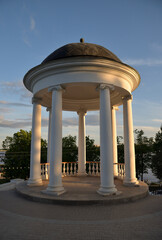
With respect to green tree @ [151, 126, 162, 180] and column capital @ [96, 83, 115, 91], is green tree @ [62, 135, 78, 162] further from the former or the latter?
column capital @ [96, 83, 115, 91]

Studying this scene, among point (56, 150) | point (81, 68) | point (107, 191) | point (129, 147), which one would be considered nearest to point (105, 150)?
point (107, 191)

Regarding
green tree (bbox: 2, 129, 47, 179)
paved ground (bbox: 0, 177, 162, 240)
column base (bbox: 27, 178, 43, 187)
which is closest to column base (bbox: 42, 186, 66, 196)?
paved ground (bbox: 0, 177, 162, 240)

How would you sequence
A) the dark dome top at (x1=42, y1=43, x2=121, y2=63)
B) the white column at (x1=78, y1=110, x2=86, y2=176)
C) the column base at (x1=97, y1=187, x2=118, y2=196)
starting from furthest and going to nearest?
the white column at (x1=78, y1=110, x2=86, y2=176) → the dark dome top at (x1=42, y1=43, x2=121, y2=63) → the column base at (x1=97, y1=187, x2=118, y2=196)

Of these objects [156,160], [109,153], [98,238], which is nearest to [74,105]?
[109,153]

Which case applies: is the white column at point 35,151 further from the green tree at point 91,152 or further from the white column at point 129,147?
the green tree at point 91,152

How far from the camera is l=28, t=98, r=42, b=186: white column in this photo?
1548 cm

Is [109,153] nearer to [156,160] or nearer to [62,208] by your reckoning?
[62,208]

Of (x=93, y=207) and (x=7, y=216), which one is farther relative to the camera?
(x=93, y=207)

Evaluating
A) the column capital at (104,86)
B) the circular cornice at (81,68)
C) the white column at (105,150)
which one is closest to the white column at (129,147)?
the circular cornice at (81,68)

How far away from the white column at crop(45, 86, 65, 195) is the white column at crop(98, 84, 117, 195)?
10.1 feet

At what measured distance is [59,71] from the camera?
13328 millimetres

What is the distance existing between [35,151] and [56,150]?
4101 millimetres

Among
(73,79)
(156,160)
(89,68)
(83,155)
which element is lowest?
(156,160)

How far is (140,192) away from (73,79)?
9912 millimetres
